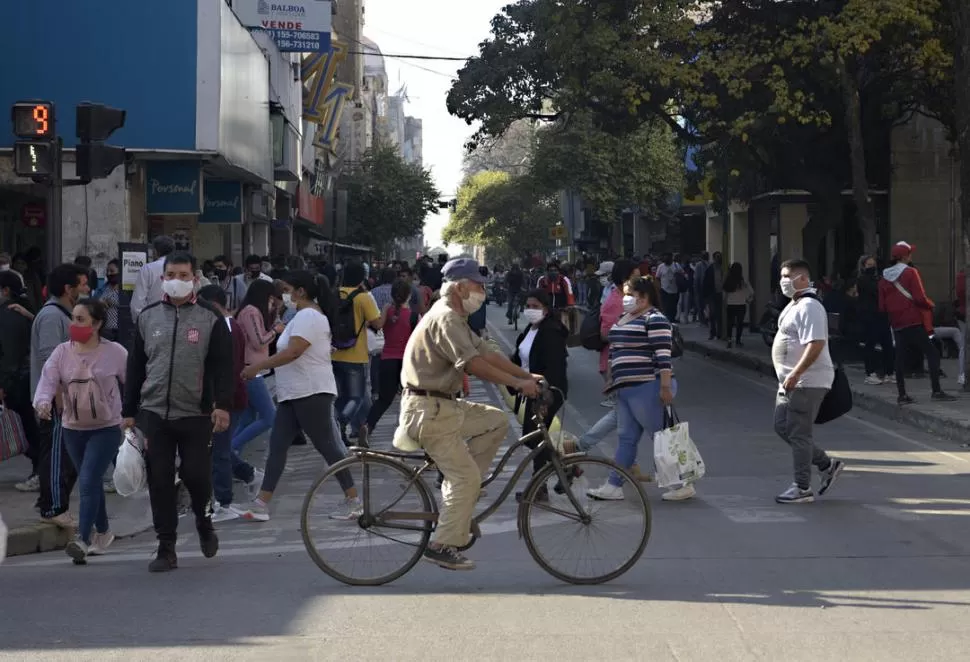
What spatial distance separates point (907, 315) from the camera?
17156 millimetres

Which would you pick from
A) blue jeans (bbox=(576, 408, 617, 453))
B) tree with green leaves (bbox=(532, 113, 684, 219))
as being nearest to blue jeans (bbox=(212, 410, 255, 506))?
blue jeans (bbox=(576, 408, 617, 453))

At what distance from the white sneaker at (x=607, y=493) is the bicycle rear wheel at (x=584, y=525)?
28 millimetres

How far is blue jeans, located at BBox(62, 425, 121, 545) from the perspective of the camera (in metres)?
9.00

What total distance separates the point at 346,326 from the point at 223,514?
136 inches

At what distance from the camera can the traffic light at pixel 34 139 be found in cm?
1320

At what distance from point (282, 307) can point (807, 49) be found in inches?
470

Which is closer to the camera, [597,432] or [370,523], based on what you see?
[370,523]

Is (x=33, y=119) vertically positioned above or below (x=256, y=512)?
above

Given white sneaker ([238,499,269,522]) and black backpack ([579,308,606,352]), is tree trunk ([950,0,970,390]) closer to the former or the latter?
black backpack ([579,308,606,352])

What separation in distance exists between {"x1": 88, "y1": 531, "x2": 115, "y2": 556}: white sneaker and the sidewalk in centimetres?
901

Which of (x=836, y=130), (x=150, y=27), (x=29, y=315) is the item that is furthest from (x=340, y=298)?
(x=836, y=130)

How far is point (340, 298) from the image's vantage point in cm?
1443

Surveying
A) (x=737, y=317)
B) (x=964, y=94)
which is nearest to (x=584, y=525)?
(x=964, y=94)

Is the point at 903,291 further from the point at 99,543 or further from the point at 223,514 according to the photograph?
the point at 99,543
